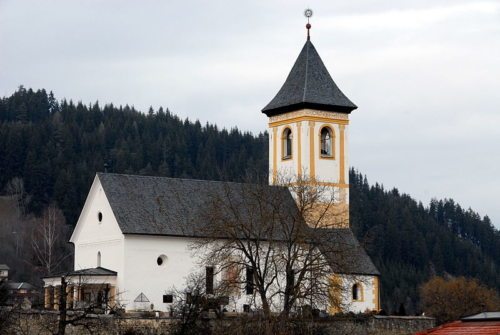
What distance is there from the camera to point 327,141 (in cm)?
8306

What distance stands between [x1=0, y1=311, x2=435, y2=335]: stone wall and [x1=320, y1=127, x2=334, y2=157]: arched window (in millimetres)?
12708

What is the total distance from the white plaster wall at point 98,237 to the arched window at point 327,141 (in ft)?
49.9

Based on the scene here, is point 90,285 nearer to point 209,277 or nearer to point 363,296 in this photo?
point 209,277

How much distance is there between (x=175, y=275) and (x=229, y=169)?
119637mm

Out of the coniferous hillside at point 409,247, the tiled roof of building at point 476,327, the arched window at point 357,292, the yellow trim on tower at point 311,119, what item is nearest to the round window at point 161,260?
the arched window at point 357,292

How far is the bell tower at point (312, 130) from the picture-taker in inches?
3214

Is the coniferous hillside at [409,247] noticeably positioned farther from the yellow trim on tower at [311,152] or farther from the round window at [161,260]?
the round window at [161,260]

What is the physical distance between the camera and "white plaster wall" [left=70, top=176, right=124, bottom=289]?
238 feet

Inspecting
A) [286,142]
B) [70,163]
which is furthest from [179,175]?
[286,142]

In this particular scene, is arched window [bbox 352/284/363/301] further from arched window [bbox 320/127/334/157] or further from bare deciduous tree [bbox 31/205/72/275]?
bare deciduous tree [bbox 31/205/72/275]

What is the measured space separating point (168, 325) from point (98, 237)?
997 cm

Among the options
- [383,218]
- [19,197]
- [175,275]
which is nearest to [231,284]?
[175,275]

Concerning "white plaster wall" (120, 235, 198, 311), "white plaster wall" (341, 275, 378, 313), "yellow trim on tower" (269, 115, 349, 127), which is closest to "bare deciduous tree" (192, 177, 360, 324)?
"white plaster wall" (120, 235, 198, 311)

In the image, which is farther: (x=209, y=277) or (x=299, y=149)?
(x=299, y=149)
